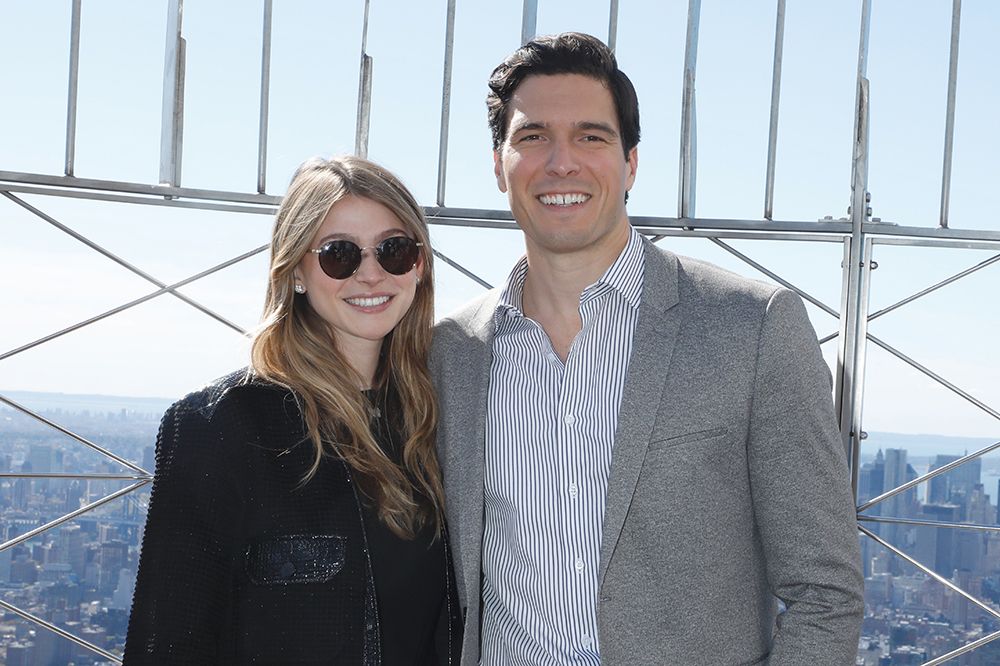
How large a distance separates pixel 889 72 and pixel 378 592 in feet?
9.07

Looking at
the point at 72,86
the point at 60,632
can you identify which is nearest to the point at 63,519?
the point at 60,632

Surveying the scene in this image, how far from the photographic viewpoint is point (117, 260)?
3.85 m

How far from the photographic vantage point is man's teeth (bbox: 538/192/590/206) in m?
2.43

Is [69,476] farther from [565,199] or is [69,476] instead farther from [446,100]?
[565,199]

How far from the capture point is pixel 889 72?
12.6 feet

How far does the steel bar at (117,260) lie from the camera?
12.1 feet

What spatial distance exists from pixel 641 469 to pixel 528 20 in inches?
92.7

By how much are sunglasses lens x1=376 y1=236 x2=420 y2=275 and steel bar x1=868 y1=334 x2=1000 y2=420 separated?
2047 millimetres

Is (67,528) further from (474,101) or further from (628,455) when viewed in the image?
(628,455)

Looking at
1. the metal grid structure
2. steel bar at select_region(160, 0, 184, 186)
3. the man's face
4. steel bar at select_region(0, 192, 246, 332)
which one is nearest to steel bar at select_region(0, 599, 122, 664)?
the metal grid structure

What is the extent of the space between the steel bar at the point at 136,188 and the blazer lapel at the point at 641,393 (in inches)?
72.0

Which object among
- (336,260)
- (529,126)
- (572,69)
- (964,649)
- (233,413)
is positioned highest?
(572,69)

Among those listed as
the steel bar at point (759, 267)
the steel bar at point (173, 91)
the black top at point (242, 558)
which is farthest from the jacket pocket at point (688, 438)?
the steel bar at point (173, 91)

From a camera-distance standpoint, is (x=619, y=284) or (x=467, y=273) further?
(x=467, y=273)
